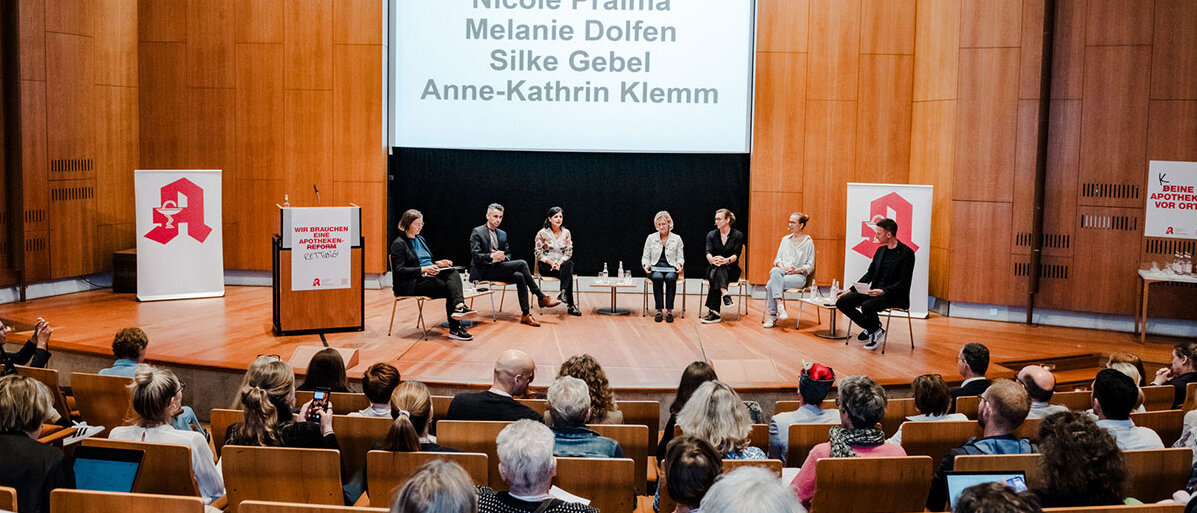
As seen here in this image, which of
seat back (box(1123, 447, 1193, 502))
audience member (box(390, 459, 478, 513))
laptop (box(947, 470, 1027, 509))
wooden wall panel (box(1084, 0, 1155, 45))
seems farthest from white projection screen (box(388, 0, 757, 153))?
audience member (box(390, 459, 478, 513))

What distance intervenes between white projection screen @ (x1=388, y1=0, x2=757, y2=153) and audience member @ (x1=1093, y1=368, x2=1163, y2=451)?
6.83m

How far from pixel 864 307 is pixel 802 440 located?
4.22 meters

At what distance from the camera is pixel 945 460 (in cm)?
403

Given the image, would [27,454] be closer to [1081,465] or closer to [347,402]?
[347,402]

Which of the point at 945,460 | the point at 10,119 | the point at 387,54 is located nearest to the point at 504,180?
the point at 387,54

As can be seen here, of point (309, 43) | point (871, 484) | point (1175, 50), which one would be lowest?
point (871, 484)

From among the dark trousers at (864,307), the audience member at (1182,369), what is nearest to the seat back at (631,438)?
the audience member at (1182,369)

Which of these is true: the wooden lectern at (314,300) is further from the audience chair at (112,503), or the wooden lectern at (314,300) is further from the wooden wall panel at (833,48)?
the wooden wall panel at (833,48)

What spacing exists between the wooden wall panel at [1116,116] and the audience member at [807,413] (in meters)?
6.33

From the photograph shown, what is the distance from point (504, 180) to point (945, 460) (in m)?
7.83

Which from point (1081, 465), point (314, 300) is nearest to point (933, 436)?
point (1081, 465)

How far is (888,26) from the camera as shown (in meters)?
10.7

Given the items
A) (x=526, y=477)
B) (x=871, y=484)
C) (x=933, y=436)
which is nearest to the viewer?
(x=526, y=477)

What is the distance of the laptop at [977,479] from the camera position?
11.1 ft
